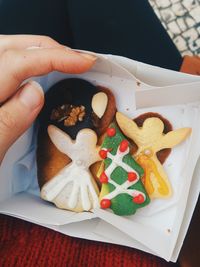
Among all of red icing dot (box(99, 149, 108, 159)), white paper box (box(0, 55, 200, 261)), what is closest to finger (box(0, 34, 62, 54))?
white paper box (box(0, 55, 200, 261))

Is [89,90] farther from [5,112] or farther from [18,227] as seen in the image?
[18,227]

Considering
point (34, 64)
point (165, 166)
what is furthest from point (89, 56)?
point (165, 166)

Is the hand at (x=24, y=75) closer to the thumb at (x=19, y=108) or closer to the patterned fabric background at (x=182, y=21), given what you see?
the thumb at (x=19, y=108)

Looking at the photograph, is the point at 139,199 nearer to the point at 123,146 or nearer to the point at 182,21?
the point at 123,146

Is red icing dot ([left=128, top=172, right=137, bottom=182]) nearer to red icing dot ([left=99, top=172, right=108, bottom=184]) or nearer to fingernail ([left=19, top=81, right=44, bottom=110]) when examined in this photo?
red icing dot ([left=99, top=172, right=108, bottom=184])

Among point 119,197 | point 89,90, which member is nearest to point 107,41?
point 89,90

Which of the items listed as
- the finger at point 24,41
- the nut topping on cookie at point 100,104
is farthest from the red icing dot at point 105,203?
the finger at point 24,41
